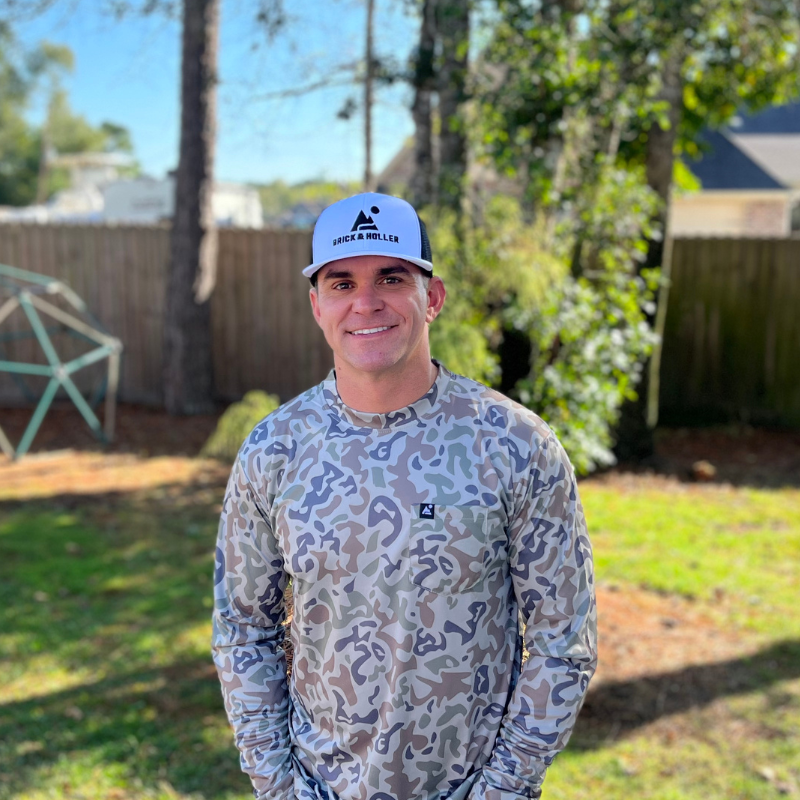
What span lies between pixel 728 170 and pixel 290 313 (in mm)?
14945

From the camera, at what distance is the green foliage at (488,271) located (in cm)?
500

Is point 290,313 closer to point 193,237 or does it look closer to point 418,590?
point 193,237

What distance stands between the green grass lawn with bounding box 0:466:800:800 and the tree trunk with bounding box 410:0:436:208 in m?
2.62

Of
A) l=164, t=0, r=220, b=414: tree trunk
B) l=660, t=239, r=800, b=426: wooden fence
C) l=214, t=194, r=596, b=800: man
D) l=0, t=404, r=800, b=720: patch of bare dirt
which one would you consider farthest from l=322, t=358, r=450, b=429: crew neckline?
l=660, t=239, r=800, b=426: wooden fence

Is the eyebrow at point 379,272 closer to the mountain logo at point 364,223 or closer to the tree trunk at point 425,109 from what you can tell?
the mountain logo at point 364,223

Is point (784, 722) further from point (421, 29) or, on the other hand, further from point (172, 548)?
point (421, 29)

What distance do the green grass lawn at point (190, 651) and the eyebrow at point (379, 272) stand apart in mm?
2306

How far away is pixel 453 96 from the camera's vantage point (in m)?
6.17

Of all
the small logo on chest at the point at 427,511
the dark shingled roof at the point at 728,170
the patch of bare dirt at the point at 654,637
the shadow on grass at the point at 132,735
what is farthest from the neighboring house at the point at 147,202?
the small logo on chest at the point at 427,511

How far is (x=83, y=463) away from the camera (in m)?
8.07

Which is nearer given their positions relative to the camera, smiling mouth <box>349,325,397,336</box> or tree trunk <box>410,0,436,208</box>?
smiling mouth <box>349,325,397,336</box>

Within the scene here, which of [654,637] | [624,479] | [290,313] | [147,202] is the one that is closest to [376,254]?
[654,637]

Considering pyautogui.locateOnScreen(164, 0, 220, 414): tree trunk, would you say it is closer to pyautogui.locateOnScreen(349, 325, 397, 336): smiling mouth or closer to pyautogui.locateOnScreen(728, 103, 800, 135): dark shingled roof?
pyautogui.locateOnScreen(349, 325, 397, 336): smiling mouth

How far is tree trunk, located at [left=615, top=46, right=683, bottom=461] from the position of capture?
23.7 feet
